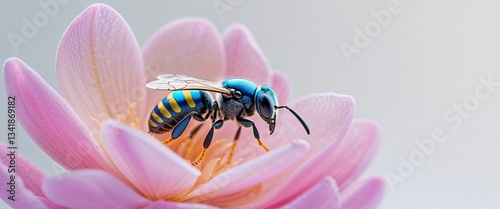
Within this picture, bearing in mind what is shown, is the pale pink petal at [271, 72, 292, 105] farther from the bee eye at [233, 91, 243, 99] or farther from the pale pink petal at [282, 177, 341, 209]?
the pale pink petal at [282, 177, 341, 209]

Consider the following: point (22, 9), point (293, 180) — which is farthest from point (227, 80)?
point (22, 9)

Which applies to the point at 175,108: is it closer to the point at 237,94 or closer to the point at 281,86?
the point at 237,94

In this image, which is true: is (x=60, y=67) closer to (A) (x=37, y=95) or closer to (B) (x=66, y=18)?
(A) (x=37, y=95)

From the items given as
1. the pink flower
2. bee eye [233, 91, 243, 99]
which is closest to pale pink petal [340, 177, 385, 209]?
the pink flower

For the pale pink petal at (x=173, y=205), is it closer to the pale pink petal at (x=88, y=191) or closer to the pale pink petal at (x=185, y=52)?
the pale pink petal at (x=88, y=191)

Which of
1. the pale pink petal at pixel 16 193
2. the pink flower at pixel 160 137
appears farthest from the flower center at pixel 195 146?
the pale pink petal at pixel 16 193
